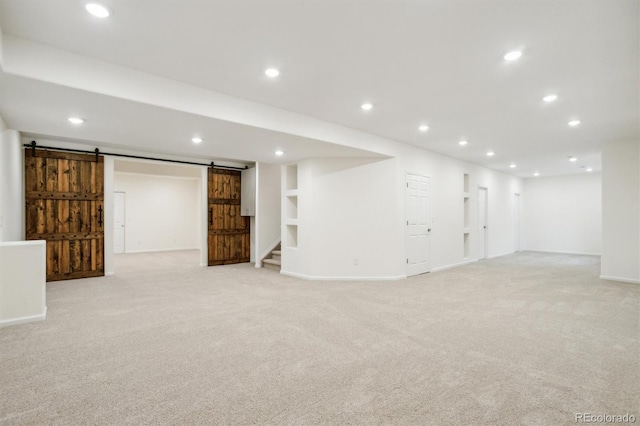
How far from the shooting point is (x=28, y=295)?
359 cm

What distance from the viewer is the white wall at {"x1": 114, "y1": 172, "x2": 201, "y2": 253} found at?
10523 mm

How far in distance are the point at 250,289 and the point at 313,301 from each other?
131cm

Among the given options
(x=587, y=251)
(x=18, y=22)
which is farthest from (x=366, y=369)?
(x=587, y=251)

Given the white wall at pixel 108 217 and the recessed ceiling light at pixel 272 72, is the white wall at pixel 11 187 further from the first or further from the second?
the recessed ceiling light at pixel 272 72

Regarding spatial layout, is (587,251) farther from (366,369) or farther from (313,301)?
(366,369)

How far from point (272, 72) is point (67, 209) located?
5328mm

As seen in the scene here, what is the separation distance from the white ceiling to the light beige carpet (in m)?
2.31

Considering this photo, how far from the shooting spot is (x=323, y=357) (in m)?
2.71

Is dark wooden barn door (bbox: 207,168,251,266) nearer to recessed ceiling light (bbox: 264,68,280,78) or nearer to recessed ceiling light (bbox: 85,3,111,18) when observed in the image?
recessed ceiling light (bbox: 264,68,280,78)

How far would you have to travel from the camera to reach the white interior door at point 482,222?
8852 mm

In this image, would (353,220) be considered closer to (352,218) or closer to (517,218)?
(352,218)

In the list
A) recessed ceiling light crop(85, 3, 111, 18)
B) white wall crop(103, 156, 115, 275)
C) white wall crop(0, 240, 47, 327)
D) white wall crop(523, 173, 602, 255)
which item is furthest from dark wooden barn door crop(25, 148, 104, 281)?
white wall crop(523, 173, 602, 255)

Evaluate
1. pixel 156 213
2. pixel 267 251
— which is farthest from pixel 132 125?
pixel 156 213

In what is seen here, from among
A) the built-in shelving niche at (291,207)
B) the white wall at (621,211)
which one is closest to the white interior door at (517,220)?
the white wall at (621,211)
